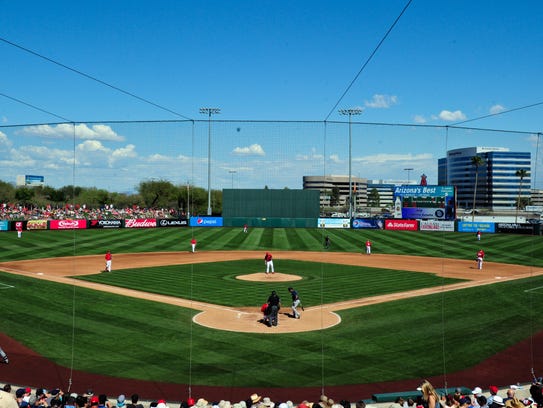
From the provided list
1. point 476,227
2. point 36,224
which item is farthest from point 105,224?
point 476,227

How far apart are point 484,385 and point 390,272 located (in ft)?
65.1

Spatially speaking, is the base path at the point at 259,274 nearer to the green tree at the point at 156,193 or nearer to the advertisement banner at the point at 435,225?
the advertisement banner at the point at 435,225

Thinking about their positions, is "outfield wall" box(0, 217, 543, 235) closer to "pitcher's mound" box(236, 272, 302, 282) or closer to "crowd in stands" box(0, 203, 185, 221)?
"crowd in stands" box(0, 203, 185, 221)

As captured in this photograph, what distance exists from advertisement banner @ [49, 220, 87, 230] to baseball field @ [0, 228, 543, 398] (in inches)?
811

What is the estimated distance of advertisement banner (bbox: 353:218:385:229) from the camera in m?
64.8

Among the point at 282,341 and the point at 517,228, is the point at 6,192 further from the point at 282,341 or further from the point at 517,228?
the point at 517,228

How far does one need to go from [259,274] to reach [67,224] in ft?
128

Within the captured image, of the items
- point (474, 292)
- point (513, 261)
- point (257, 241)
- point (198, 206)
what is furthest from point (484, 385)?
point (198, 206)

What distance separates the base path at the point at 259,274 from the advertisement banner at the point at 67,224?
22144mm

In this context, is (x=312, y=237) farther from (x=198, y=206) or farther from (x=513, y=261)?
(x=198, y=206)

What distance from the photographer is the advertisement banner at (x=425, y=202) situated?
191 ft

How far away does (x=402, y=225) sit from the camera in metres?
63.8

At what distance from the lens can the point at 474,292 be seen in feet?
81.0

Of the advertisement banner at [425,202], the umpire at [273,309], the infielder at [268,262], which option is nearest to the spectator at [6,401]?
the umpire at [273,309]
